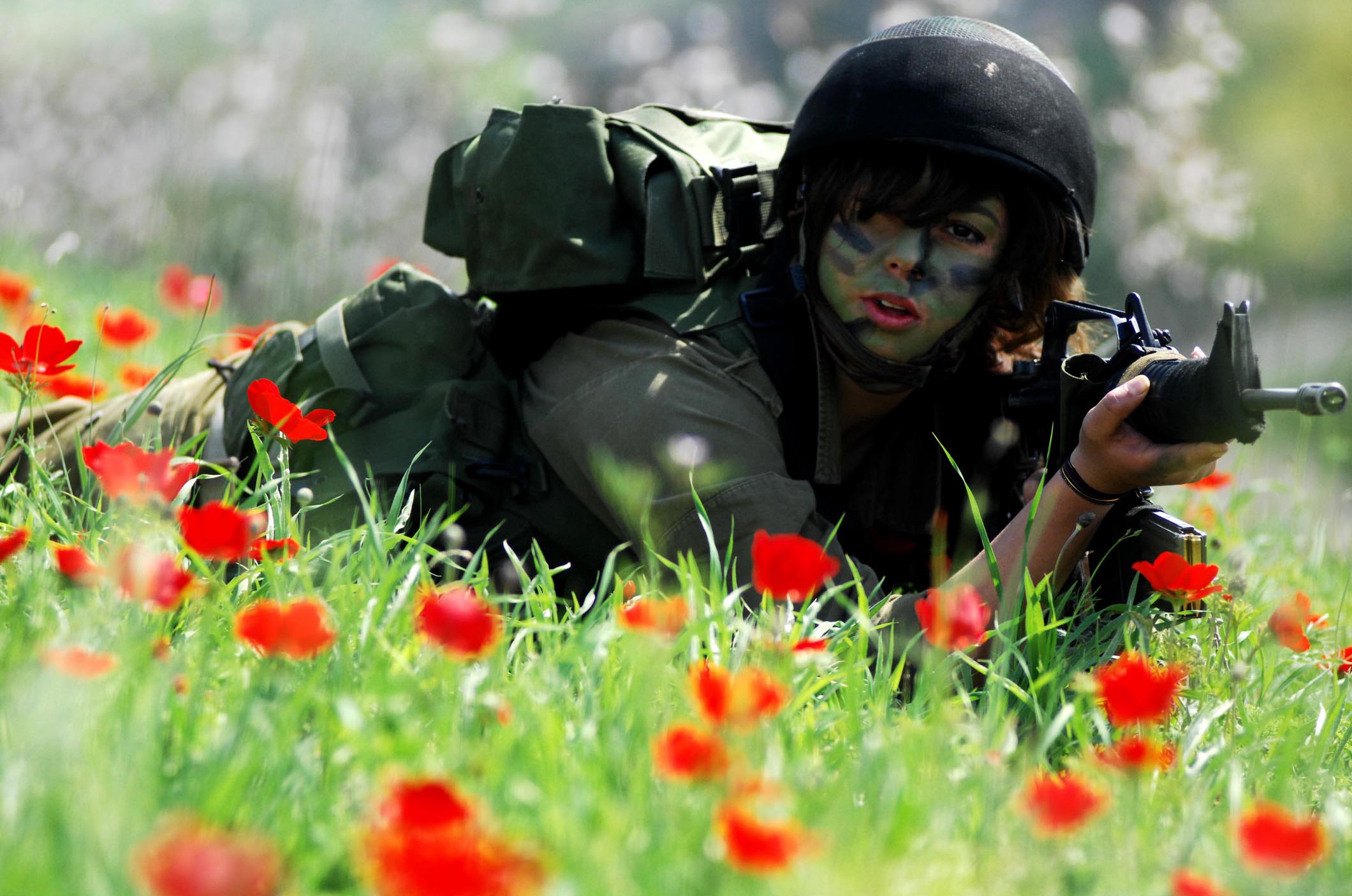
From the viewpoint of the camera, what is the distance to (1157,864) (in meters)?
1.22

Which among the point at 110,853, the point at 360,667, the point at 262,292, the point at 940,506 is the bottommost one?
the point at 262,292

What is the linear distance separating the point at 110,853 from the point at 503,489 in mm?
1681

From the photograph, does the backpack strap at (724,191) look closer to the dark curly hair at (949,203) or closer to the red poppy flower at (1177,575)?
the dark curly hair at (949,203)

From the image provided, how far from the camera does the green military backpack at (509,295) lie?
2508 mm

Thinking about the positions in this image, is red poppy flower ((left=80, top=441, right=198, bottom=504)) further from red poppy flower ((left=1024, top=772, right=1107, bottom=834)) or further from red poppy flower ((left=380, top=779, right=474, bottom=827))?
red poppy flower ((left=1024, top=772, right=1107, bottom=834))

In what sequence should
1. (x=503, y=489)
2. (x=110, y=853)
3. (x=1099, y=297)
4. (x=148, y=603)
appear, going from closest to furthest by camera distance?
(x=110, y=853)
(x=148, y=603)
(x=503, y=489)
(x=1099, y=297)

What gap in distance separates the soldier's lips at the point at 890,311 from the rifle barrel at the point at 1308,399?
807 millimetres

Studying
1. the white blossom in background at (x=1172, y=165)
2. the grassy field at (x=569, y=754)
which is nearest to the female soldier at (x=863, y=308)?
the grassy field at (x=569, y=754)

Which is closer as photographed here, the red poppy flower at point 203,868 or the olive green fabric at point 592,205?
the red poppy flower at point 203,868

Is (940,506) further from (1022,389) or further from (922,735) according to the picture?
(922,735)

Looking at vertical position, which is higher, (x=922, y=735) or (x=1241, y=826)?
(x=1241, y=826)

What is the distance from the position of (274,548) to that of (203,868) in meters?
1.06

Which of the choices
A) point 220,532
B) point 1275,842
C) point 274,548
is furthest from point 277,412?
point 1275,842

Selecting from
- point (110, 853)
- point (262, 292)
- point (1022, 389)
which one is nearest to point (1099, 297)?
point (262, 292)
